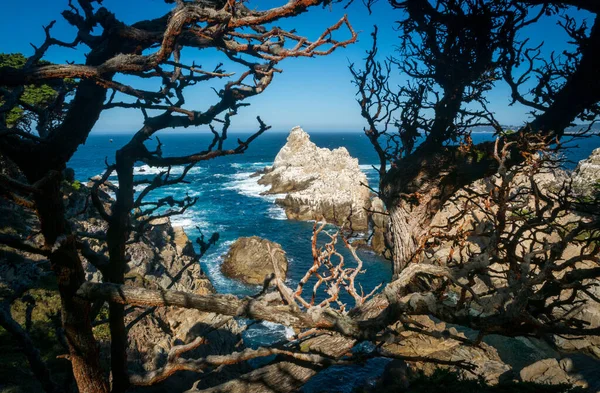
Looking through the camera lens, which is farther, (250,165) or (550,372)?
(250,165)

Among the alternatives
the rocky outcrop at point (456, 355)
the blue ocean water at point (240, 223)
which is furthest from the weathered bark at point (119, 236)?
the rocky outcrop at point (456, 355)

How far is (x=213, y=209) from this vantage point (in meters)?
51.6

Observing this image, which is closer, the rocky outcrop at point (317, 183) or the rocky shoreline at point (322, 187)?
the rocky shoreline at point (322, 187)

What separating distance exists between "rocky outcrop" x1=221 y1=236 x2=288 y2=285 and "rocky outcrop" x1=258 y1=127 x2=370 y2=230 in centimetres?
1076

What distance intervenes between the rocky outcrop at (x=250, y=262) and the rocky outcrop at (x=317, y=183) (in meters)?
10.8

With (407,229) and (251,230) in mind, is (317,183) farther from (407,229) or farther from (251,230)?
(407,229)

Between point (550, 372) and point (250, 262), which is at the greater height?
point (250, 262)

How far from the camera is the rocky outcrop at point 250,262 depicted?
2914 centimetres

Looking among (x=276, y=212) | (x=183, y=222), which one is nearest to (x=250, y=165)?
(x=276, y=212)

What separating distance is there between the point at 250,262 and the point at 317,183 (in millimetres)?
24854

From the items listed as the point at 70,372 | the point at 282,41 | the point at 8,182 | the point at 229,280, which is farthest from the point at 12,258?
the point at 229,280

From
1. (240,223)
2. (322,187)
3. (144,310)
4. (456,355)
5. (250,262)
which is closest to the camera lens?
(144,310)

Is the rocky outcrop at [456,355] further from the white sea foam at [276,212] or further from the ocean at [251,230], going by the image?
the white sea foam at [276,212]

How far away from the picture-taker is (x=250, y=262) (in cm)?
3009
